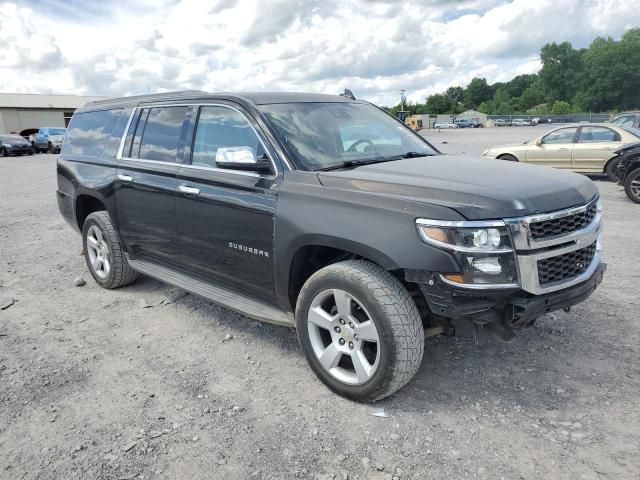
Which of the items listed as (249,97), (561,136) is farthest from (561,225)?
(561,136)

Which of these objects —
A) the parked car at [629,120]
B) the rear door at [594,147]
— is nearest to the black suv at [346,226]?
the rear door at [594,147]

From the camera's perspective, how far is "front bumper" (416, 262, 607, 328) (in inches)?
114

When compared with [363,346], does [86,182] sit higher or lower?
higher

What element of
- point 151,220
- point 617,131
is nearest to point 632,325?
point 151,220

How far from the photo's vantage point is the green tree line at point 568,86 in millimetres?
103688

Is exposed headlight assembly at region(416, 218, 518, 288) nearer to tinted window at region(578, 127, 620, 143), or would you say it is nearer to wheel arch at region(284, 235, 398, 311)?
wheel arch at region(284, 235, 398, 311)

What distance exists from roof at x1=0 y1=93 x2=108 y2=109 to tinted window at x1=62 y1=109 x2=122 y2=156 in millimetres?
53498

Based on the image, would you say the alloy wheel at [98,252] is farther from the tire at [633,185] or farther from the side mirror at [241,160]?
the tire at [633,185]

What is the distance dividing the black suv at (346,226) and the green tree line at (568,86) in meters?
73.8

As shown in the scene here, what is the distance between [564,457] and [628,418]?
0.60m

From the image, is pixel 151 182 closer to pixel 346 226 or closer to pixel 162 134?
pixel 162 134

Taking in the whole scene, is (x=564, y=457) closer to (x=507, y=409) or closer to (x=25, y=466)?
(x=507, y=409)

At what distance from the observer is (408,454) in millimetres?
2824

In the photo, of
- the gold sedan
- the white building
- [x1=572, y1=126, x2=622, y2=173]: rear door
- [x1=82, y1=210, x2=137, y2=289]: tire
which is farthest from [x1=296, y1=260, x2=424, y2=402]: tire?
the white building
